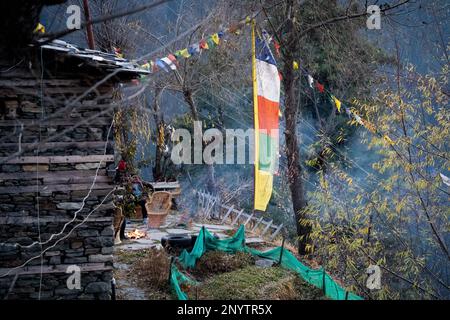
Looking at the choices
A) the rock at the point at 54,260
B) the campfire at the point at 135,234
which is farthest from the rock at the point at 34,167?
the campfire at the point at 135,234

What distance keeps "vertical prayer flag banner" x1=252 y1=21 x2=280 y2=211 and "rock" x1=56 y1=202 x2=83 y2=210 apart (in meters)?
3.08

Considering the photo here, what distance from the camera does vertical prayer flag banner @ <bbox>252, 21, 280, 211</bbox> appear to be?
28.9ft

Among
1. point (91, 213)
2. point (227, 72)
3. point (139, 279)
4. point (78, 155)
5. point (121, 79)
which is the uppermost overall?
point (227, 72)

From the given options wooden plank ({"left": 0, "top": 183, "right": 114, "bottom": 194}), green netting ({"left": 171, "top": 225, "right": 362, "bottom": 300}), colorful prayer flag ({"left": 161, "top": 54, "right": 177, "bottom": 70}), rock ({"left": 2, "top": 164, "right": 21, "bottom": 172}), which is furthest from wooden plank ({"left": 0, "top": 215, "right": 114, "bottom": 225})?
colorful prayer flag ({"left": 161, "top": 54, "right": 177, "bottom": 70})

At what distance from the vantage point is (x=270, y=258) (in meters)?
10.9

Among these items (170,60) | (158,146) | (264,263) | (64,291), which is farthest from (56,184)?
(158,146)

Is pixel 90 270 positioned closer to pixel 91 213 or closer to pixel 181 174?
pixel 91 213

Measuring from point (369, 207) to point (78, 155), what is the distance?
4906mm

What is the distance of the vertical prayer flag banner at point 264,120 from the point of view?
8797 millimetres

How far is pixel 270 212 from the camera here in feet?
65.6

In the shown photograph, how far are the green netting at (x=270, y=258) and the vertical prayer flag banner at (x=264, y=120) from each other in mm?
1893

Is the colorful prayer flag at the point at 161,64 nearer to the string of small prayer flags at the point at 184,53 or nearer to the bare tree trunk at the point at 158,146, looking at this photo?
the string of small prayer flags at the point at 184,53

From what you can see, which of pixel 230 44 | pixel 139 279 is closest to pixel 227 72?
pixel 230 44

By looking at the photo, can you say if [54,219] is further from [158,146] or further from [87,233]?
[158,146]
